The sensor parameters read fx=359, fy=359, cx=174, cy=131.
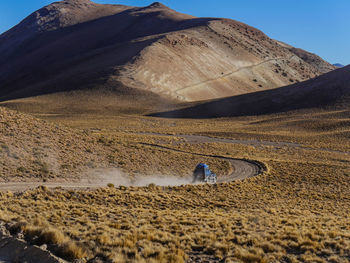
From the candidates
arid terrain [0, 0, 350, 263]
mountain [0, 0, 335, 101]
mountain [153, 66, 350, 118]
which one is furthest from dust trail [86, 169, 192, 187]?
mountain [0, 0, 335, 101]

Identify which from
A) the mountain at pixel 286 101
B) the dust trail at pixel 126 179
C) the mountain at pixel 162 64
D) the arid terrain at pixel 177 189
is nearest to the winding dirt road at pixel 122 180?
A: the dust trail at pixel 126 179

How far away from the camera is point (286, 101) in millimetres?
112312

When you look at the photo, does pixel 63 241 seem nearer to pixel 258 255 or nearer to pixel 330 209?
pixel 258 255

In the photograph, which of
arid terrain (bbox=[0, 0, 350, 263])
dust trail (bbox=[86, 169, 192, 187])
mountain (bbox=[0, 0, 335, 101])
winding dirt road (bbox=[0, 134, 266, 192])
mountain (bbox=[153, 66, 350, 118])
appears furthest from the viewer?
mountain (bbox=[0, 0, 335, 101])

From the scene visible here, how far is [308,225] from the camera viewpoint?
14.3 meters

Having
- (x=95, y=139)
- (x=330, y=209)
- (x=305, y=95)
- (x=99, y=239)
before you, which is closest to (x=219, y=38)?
(x=305, y=95)

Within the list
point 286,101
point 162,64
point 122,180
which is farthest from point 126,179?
point 162,64

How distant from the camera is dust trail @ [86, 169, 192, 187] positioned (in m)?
26.1

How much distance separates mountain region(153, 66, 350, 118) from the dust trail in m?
75.4

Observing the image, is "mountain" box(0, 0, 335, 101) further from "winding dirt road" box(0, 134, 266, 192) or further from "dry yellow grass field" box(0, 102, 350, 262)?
"dry yellow grass field" box(0, 102, 350, 262)

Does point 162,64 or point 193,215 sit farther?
point 162,64

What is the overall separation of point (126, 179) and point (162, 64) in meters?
120

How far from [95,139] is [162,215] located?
21821mm

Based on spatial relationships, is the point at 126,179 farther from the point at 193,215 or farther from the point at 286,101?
the point at 286,101
